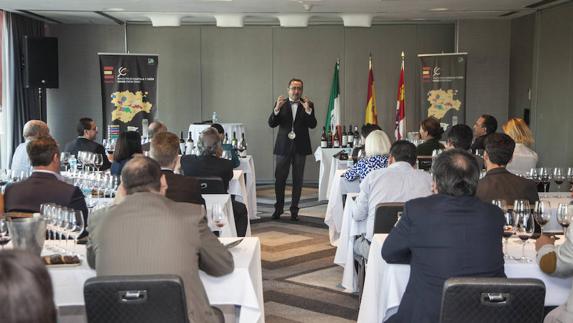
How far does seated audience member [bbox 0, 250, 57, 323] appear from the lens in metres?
1.28

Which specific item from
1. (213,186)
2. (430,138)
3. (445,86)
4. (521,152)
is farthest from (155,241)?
(445,86)

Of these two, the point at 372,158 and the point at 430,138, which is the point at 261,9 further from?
the point at 372,158

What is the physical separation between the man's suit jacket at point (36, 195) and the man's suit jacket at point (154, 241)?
1471mm

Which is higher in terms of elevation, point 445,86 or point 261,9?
point 261,9

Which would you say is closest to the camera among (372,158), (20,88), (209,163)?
(372,158)

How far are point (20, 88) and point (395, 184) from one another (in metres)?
8.55

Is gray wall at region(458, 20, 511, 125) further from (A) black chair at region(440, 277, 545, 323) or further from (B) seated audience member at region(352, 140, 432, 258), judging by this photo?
(A) black chair at region(440, 277, 545, 323)

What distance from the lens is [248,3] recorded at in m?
10.7

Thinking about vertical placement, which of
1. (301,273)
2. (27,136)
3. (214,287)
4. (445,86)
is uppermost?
(445,86)

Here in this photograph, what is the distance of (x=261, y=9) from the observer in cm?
1148

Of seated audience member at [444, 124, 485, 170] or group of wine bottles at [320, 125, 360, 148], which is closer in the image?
seated audience member at [444, 124, 485, 170]

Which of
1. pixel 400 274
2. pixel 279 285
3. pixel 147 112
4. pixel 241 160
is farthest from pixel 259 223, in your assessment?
pixel 400 274

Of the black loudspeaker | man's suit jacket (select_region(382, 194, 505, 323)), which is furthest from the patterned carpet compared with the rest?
the black loudspeaker

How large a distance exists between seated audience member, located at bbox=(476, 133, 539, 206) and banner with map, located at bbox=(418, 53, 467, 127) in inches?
317
